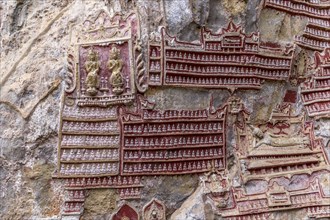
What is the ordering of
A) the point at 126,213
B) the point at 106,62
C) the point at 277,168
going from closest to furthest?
the point at 126,213 < the point at 106,62 < the point at 277,168

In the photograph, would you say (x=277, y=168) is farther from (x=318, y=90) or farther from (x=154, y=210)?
(x=154, y=210)

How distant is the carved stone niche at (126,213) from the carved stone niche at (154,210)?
0.06 m

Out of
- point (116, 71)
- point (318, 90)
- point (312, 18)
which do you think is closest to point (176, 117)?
point (116, 71)

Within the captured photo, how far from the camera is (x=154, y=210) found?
3.60 meters

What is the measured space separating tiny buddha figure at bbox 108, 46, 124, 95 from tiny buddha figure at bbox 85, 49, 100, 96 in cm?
10

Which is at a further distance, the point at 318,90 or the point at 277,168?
the point at 318,90

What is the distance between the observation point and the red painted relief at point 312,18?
13.8ft

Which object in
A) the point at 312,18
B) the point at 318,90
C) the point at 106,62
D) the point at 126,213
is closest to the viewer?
the point at 126,213

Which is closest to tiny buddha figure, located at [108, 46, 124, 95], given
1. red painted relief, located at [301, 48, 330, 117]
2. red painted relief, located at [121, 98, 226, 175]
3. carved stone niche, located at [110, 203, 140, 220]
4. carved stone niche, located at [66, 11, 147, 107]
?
carved stone niche, located at [66, 11, 147, 107]

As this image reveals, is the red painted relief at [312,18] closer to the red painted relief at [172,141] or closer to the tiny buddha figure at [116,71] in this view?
the red painted relief at [172,141]

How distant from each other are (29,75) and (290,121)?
6.55 feet

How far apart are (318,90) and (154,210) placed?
1.61 m

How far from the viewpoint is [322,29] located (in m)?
4.32

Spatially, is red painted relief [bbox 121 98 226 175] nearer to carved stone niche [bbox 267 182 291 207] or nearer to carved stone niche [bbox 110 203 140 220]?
carved stone niche [bbox 110 203 140 220]
